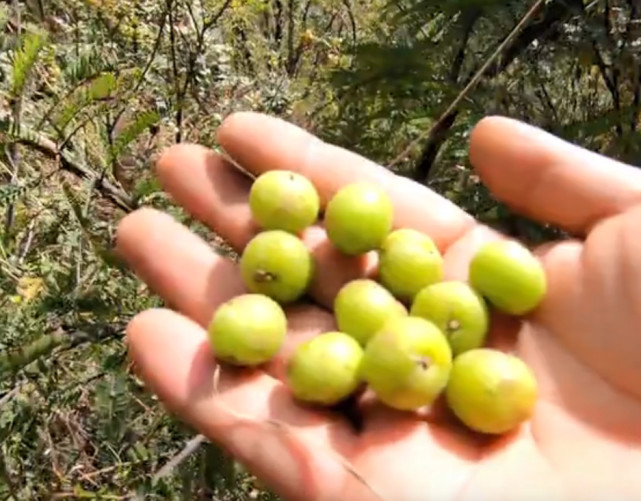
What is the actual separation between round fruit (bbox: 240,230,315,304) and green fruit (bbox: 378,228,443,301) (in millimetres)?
215

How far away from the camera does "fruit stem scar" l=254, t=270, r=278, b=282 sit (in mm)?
2615

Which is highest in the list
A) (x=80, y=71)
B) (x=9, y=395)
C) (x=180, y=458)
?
(x=80, y=71)

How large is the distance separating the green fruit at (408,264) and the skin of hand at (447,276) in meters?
0.14

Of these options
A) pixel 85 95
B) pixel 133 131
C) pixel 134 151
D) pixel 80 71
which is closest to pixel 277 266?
pixel 133 131

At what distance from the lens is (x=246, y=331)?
244cm

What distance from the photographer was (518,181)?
2.74 meters

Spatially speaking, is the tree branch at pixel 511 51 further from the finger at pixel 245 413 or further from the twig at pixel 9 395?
the twig at pixel 9 395

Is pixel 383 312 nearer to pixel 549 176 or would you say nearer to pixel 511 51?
pixel 549 176

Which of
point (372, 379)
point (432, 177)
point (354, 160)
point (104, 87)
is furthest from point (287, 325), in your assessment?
point (432, 177)

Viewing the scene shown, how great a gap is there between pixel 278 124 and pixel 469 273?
76cm

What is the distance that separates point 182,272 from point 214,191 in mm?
302

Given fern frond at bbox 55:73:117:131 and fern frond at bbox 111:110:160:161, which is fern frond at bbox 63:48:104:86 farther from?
fern frond at bbox 111:110:160:161

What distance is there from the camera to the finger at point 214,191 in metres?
2.91

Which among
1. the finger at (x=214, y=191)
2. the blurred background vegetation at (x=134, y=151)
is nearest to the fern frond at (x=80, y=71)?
the blurred background vegetation at (x=134, y=151)
